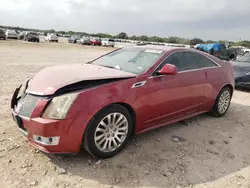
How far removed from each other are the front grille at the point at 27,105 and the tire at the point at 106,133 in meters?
0.72

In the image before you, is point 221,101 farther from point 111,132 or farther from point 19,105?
point 19,105

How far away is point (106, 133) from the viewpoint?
3.49 m

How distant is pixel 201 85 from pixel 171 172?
2083 mm

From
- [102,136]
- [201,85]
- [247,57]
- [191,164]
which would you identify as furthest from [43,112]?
[247,57]

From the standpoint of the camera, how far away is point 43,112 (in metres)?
3.10

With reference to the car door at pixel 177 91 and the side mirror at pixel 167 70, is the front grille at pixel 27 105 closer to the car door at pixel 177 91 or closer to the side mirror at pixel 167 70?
the car door at pixel 177 91

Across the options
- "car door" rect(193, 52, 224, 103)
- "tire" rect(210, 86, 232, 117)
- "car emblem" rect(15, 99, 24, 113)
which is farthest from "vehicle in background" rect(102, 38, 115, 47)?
"car emblem" rect(15, 99, 24, 113)

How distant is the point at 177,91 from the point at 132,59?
3.01 ft

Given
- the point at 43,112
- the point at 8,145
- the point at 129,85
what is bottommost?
the point at 8,145

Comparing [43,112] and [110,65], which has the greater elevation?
[110,65]

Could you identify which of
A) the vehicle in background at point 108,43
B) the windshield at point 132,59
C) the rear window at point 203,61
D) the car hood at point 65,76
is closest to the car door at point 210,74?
the rear window at point 203,61

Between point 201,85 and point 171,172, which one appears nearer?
point 171,172

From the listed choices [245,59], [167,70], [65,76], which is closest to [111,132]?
[65,76]

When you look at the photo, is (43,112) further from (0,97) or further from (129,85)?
(0,97)
